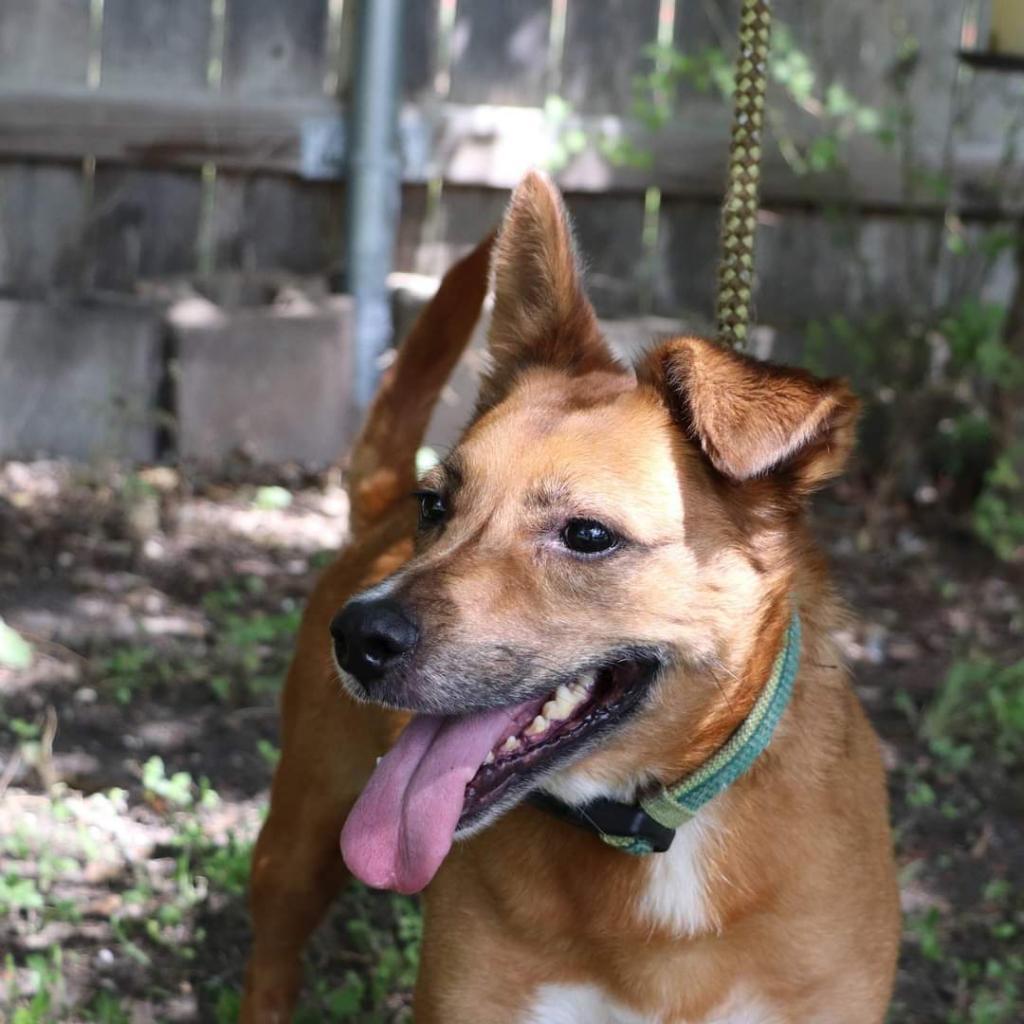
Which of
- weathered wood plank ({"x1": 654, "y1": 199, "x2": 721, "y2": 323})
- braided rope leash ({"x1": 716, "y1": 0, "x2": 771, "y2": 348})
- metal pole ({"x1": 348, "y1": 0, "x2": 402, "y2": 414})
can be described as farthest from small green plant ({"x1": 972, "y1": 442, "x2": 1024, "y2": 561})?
braided rope leash ({"x1": 716, "y1": 0, "x2": 771, "y2": 348})

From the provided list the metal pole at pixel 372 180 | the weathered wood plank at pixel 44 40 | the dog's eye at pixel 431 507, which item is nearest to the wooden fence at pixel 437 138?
the weathered wood plank at pixel 44 40

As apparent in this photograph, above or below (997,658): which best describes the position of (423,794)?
above

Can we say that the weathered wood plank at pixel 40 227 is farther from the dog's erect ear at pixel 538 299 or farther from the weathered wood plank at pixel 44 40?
the dog's erect ear at pixel 538 299

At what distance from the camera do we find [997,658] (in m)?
5.29

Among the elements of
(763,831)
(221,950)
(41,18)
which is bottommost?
(221,950)

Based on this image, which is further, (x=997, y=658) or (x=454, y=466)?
(x=997, y=658)

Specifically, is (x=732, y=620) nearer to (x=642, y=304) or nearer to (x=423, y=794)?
(x=423, y=794)

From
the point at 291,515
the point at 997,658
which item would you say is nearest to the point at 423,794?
the point at 997,658

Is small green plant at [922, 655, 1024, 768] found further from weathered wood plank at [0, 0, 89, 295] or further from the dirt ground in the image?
weathered wood plank at [0, 0, 89, 295]

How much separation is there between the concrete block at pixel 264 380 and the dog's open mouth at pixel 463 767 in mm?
3940

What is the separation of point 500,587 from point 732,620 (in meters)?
0.36

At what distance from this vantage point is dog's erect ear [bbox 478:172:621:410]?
2.85 m

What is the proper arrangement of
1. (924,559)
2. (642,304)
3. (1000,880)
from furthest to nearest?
(642,304) → (924,559) → (1000,880)

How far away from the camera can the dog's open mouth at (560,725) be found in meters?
2.49
